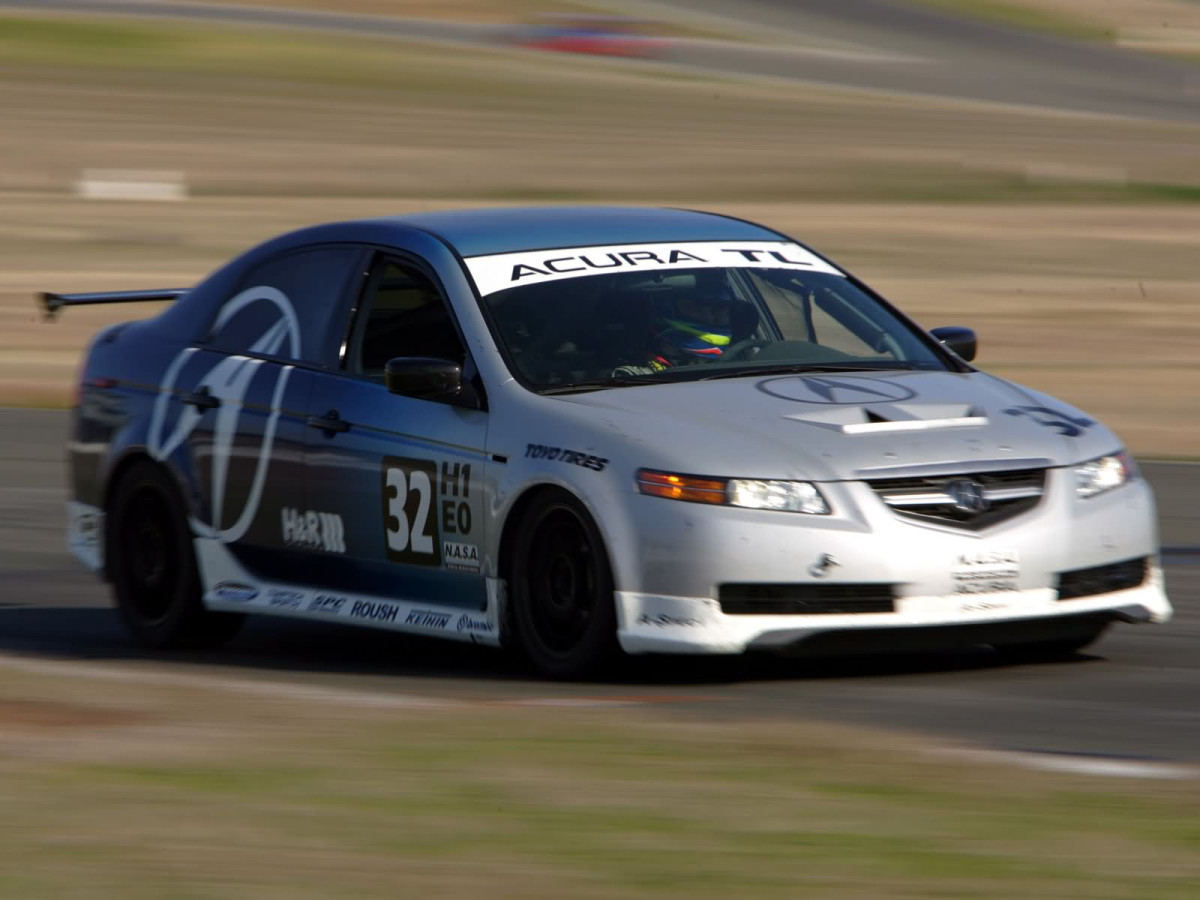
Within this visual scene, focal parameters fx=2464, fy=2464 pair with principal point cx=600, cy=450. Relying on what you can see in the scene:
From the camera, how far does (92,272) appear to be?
77.3 feet

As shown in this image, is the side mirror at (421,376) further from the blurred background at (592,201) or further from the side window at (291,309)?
the blurred background at (592,201)

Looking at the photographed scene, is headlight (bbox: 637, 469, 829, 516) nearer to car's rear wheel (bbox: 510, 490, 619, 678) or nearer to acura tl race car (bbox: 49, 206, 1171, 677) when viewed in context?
acura tl race car (bbox: 49, 206, 1171, 677)

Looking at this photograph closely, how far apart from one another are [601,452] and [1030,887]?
2912 mm

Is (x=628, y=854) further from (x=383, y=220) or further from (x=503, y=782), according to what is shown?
(x=383, y=220)

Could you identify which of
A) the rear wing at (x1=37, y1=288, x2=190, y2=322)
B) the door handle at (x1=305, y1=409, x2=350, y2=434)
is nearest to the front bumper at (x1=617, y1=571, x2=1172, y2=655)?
the door handle at (x1=305, y1=409, x2=350, y2=434)

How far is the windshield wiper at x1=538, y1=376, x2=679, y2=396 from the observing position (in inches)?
302

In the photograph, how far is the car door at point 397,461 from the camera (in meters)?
7.71

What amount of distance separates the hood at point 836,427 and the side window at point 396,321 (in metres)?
0.81

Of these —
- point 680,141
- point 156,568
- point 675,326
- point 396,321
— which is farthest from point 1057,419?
point 680,141

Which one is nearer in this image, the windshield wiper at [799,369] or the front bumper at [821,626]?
the front bumper at [821,626]

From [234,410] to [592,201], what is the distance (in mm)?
20200

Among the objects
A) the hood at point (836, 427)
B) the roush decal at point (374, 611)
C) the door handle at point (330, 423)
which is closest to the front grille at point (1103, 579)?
the hood at point (836, 427)

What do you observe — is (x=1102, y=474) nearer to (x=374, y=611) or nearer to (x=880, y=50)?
(x=374, y=611)

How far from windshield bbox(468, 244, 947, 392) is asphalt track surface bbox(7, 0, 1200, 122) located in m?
35.6
